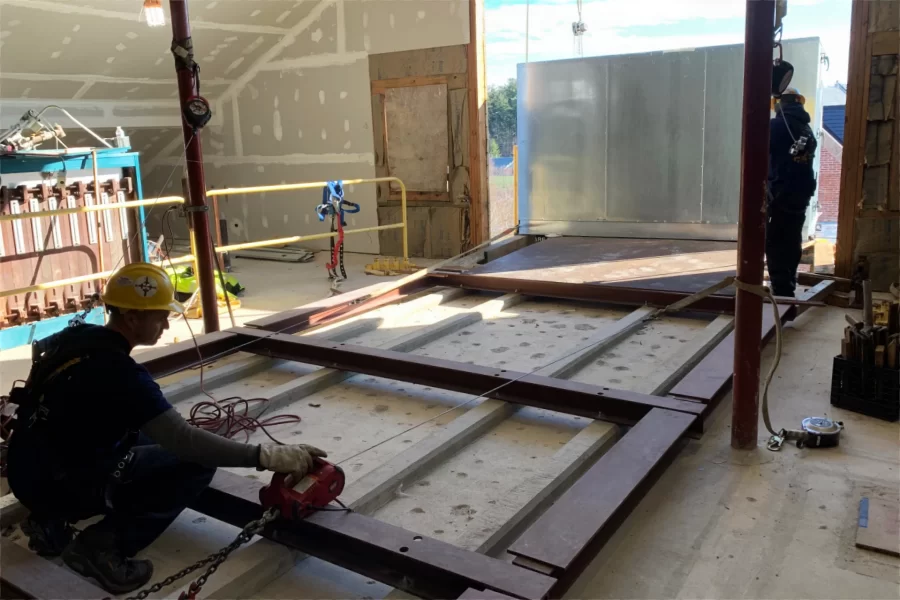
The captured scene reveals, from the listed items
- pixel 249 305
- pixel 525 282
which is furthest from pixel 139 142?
pixel 525 282

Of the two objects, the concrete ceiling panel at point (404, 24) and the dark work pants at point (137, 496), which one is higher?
the concrete ceiling panel at point (404, 24)

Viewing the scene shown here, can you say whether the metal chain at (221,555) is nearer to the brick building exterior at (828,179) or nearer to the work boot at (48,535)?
the work boot at (48,535)

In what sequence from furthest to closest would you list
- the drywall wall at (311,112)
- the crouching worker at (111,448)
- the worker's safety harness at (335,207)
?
the drywall wall at (311,112) < the worker's safety harness at (335,207) < the crouching worker at (111,448)

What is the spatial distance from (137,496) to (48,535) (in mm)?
309

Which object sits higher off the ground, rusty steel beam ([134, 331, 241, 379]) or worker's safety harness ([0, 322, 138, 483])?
worker's safety harness ([0, 322, 138, 483])

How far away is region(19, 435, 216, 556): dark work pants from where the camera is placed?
86.8 inches

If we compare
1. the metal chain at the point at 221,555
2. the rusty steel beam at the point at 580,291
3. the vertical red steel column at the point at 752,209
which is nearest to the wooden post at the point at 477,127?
the rusty steel beam at the point at 580,291

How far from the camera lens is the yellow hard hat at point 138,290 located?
2180 millimetres

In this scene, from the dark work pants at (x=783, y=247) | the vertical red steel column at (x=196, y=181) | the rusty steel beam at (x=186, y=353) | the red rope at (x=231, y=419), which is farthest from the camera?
the dark work pants at (x=783, y=247)

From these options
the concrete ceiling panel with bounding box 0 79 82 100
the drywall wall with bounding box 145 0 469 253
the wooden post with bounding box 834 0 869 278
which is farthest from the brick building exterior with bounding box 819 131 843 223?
the concrete ceiling panel with bounding box 0 79 82 100

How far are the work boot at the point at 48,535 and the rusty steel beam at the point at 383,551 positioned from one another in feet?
1.32

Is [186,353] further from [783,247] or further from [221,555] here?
[783,247]

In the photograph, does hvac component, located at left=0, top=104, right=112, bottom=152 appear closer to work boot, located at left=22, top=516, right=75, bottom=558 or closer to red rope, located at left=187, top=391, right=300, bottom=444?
red rope, located at left=187, top=391, right=300, bottom=444

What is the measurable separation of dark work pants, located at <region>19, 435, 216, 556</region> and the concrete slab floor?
1283 millimetres
